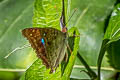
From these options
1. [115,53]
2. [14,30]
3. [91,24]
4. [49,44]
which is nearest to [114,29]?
[49,44]

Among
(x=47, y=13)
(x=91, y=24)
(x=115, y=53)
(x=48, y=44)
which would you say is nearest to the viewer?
(x=48, y=44)

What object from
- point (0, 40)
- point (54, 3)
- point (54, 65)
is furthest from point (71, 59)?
point (0, 40)

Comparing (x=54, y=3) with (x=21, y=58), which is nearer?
(x=54, y=3)

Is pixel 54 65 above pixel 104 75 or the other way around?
above

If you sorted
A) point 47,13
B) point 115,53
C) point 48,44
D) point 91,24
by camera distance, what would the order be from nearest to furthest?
point 48,44 → point 47,13 → point 115,53 → point 91,24

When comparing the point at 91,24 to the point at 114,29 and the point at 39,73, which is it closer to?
the point at 114,29

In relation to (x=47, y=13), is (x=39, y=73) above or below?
below

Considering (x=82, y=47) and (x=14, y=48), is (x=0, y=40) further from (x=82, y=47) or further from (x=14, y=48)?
(x=82, y=47)

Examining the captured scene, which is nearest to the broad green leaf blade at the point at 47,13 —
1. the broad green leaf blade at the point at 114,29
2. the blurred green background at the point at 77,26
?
the broad green leaf blade at the point at 114,29

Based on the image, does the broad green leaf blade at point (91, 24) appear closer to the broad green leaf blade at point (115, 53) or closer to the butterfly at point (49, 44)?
the broad green leaf blade at point (115, 53)
